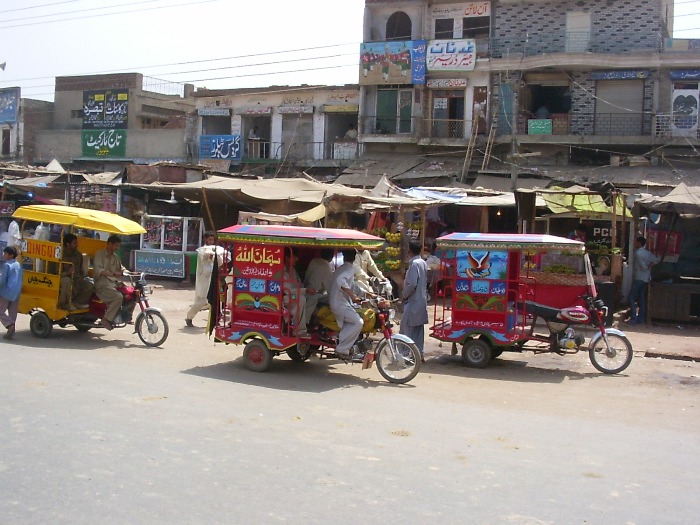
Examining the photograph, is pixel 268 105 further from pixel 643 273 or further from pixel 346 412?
pixel 346 412

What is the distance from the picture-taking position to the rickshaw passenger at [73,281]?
12.0 meters

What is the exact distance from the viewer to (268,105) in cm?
3659

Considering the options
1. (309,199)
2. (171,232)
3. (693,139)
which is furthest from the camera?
(693,139)

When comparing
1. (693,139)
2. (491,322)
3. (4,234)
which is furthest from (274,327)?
(693,139)

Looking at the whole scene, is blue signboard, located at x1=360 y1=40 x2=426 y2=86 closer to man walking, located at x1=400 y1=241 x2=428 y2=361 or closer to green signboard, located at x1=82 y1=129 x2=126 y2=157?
green signboard, located at x1=82 y1=129 x2=126 y2=157

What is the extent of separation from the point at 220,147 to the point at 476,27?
13.3m

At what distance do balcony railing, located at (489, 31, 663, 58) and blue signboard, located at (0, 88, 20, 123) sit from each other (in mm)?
27780

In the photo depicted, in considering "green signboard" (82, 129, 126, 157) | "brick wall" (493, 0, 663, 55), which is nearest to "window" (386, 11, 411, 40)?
"brick wall" (493, 0, 663, 55)

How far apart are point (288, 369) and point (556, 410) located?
3.73 m

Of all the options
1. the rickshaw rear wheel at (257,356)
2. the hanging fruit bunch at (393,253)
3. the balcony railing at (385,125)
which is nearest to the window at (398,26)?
the balcony railing at (385,125)

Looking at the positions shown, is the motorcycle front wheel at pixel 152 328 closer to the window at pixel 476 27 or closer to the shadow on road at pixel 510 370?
the shadow on road at pixel 510 370

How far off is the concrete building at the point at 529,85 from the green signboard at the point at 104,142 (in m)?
13.7

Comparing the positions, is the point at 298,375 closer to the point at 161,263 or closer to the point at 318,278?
the point at 318,278

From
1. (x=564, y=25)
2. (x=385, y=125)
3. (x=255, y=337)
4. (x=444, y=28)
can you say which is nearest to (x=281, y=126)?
(x=385, y=125)
